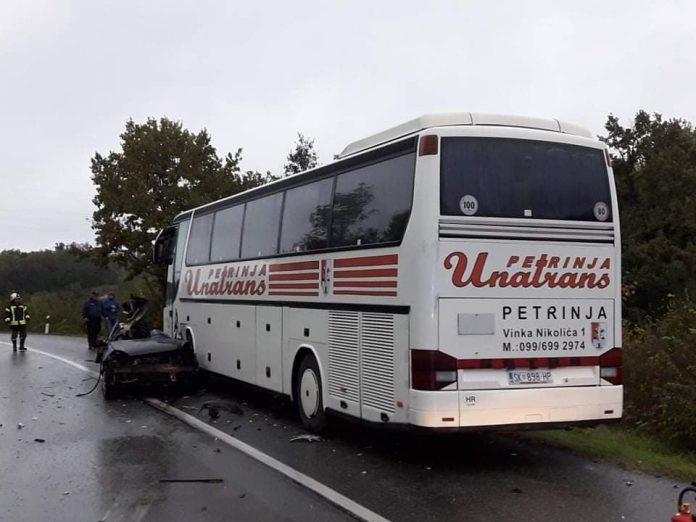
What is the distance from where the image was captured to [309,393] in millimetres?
9164

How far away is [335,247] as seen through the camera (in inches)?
336

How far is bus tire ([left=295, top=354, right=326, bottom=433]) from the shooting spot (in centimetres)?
888

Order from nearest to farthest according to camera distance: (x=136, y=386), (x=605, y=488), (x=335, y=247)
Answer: (x=605, y=488), (x=335, y=247), (x=136, y=386)

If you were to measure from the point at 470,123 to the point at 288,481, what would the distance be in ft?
12.8

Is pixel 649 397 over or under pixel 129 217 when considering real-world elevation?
under

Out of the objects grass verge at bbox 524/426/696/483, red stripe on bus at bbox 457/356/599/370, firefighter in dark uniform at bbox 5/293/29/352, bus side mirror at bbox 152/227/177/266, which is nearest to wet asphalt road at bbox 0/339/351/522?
red stripe on bus at bbox 457/356/599/370

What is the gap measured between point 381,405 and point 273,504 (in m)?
1.76

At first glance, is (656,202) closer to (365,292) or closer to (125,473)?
(365,292)

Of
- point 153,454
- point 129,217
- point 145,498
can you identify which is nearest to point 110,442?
point 153,454

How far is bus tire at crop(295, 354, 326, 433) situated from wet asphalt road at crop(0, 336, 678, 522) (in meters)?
0.27

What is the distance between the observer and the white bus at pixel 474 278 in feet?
22.7

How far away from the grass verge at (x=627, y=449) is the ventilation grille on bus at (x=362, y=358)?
2238mm

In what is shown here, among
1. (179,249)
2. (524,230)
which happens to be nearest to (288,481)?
(524,230)

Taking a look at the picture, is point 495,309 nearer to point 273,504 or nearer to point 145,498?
point 273,504
